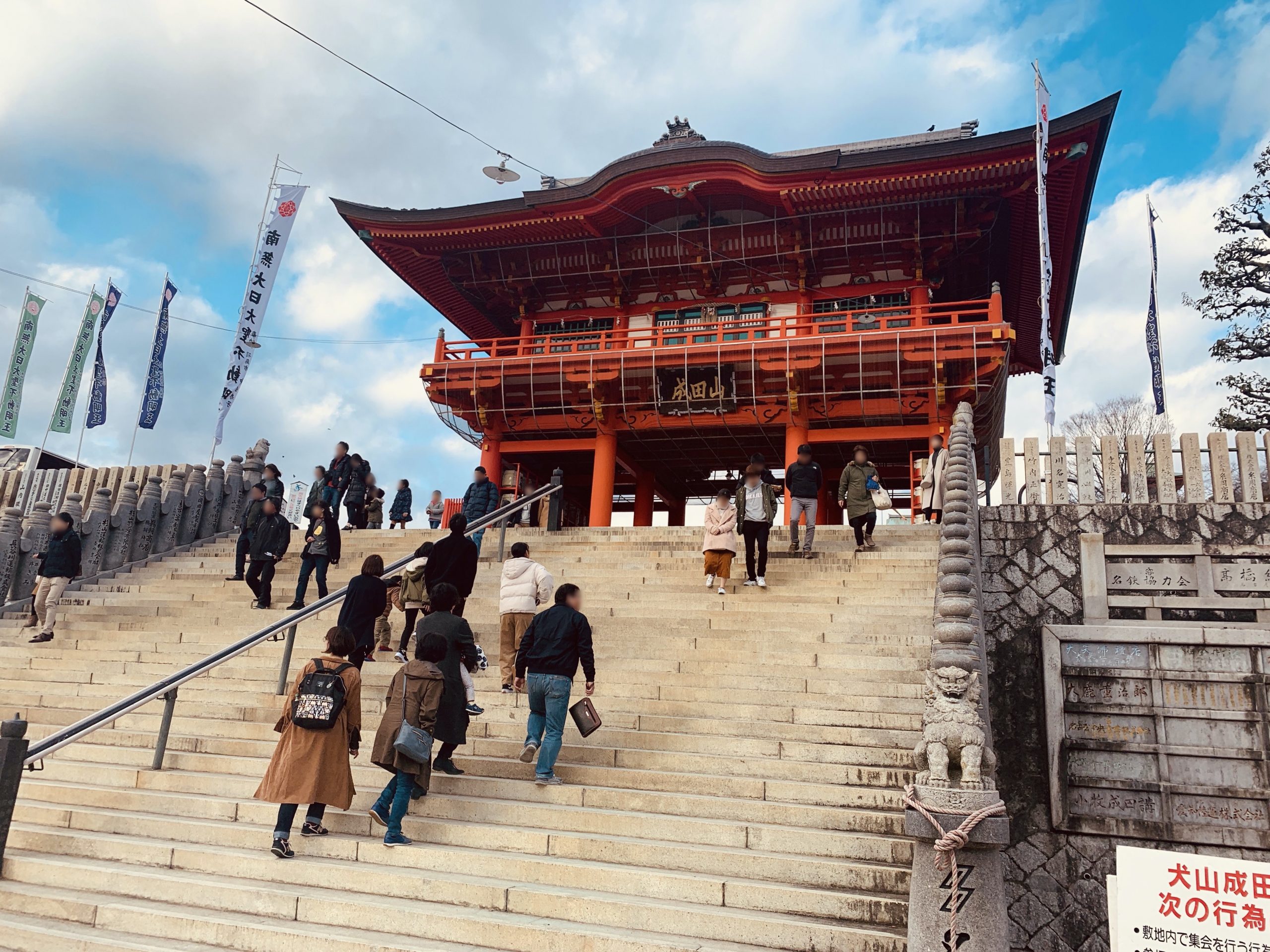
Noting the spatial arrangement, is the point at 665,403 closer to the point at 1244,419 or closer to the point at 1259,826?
the point at 1244,419

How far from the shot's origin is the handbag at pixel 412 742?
475cm

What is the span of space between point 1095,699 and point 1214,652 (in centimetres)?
111

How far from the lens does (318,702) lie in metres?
4.78

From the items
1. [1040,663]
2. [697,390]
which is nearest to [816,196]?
[697,390]

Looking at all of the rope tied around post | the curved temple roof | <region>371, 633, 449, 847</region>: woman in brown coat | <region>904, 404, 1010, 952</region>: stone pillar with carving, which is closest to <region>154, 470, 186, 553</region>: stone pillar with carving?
the curved temple roof

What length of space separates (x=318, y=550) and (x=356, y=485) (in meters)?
3.87

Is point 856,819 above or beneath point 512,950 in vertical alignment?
above

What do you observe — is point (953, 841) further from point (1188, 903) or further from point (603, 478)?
point (603, 478)

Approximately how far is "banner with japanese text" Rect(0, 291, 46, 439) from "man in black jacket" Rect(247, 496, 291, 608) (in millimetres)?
12355

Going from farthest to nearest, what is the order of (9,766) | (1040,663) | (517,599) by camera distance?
(1040,663)
(517,599)
(9,766)

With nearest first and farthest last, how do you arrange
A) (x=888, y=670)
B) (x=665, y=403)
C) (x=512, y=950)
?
(x=512, y=950), (x=888, y=670), (x=665, y=403)

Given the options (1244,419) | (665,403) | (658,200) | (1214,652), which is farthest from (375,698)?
(1244,419)

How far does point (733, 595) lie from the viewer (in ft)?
29.9

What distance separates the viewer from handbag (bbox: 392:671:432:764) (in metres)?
4.75
